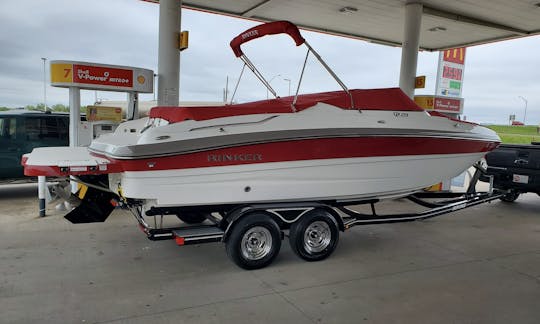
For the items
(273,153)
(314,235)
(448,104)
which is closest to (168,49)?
(273,153)

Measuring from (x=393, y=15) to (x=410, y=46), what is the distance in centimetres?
142

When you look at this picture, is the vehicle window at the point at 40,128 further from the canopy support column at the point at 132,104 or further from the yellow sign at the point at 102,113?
the canopy support column at the point at 132,104

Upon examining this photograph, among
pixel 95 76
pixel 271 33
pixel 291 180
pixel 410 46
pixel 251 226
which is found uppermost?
pixel 410 46

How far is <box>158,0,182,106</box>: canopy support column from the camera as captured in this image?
770 cm

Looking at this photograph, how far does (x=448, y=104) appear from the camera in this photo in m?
10.2

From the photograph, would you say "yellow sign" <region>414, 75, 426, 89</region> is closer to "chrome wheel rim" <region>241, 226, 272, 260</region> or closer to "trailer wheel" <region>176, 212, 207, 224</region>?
"trailer wheel" <region>176, 212, 207, 224</region>

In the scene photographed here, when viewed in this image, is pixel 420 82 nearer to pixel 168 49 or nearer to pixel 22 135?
pixel 168 49

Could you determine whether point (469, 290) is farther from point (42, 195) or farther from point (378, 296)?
point (42, 195)

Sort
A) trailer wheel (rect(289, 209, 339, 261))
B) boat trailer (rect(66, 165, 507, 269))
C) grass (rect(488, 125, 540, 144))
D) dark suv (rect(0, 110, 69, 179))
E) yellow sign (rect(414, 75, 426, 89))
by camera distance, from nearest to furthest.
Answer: boat trailer (rect(66, 165, 507, 269)) < trailer wheel (rect(289, 209, 339, 261)) < dark suv (rect(0, 110, 69, 179)) < yellow sign (rect(414, 75, 426, 89)) < grass (rect(488, 125, 540, 144))

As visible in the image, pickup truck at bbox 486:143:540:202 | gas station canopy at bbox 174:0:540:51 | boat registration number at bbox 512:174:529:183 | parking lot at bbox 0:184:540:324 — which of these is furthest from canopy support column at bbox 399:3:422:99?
parking lot at bbox 0:184:540:324

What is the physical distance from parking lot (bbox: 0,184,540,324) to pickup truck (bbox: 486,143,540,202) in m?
1.77

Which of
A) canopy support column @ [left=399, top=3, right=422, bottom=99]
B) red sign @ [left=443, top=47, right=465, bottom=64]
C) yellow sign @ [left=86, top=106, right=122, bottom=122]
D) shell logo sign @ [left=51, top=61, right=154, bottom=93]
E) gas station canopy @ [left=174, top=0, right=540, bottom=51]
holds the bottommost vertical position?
yellow sign @ [left=86, top=106, right=122, bottom=122]

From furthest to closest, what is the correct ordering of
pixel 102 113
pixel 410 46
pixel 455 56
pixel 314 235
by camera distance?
pixel 455 56
pixel 410 46
pixel 102 113
pixel 314 235

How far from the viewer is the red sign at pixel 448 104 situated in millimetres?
9875
